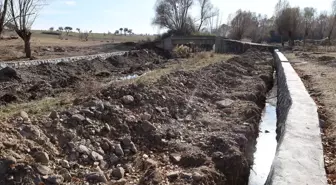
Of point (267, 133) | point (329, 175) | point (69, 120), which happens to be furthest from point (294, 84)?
point (69, 120)

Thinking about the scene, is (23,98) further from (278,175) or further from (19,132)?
(278,175)

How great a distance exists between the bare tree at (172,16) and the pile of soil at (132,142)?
50.2 metres

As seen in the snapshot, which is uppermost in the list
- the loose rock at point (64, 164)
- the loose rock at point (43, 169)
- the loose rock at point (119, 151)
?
the loose rock at point (43, 169)

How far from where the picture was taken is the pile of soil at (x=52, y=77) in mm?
10752

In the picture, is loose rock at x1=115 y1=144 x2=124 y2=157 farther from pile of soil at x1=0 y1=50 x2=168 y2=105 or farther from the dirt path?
pile of soil at x1=0 y1=50 x2=168 y2=105

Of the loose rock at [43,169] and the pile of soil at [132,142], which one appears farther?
the pile of soil at [132,142]

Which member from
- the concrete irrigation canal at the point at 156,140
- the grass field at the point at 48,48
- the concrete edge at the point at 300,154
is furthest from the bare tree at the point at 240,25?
the concrete edge at the point at 300,154

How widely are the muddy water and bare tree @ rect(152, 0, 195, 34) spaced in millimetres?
47927

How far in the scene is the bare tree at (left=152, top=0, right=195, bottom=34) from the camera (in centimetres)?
5856

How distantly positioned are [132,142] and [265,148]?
3250 mm

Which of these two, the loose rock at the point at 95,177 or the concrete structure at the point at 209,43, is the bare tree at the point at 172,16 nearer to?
the concrete structure at the point at 209,43

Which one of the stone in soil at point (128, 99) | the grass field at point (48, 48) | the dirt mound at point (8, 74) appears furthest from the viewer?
the grass field at point (48, 48)

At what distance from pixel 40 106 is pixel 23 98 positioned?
400cm

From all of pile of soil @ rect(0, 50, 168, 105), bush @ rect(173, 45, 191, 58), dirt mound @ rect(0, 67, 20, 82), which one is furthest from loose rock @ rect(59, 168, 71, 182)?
bush @ rect(173, 45, 191, 58)
